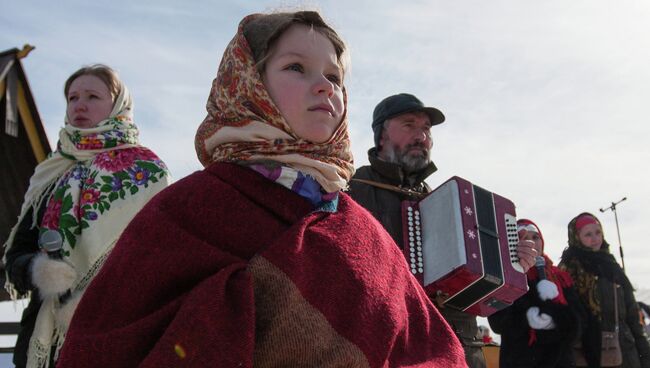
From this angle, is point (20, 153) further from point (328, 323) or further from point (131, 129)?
point (328, 323)

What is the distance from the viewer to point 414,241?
4.09 metres

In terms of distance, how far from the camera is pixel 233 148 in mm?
1980

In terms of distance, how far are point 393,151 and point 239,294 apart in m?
3.10

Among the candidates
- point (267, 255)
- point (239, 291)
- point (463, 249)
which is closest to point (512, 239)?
point (463, 249)

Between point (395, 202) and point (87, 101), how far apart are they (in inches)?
72.2

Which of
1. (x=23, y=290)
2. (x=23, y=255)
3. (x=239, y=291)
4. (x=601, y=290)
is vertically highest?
(x=601, y=290)

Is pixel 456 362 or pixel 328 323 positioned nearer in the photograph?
pixel 328 323

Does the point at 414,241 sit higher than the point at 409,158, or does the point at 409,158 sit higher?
the point at 409,158

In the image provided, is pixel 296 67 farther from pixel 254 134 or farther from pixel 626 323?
pixel 626 323

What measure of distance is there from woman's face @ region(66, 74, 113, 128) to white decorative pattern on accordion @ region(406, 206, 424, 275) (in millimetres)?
1794

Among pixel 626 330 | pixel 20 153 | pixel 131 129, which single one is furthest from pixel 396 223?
pixel 20 153

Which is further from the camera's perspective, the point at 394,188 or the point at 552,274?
the point at 552,274

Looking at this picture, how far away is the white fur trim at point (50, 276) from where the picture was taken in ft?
10.1

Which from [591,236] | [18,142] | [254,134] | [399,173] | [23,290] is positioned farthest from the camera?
[18,142]
